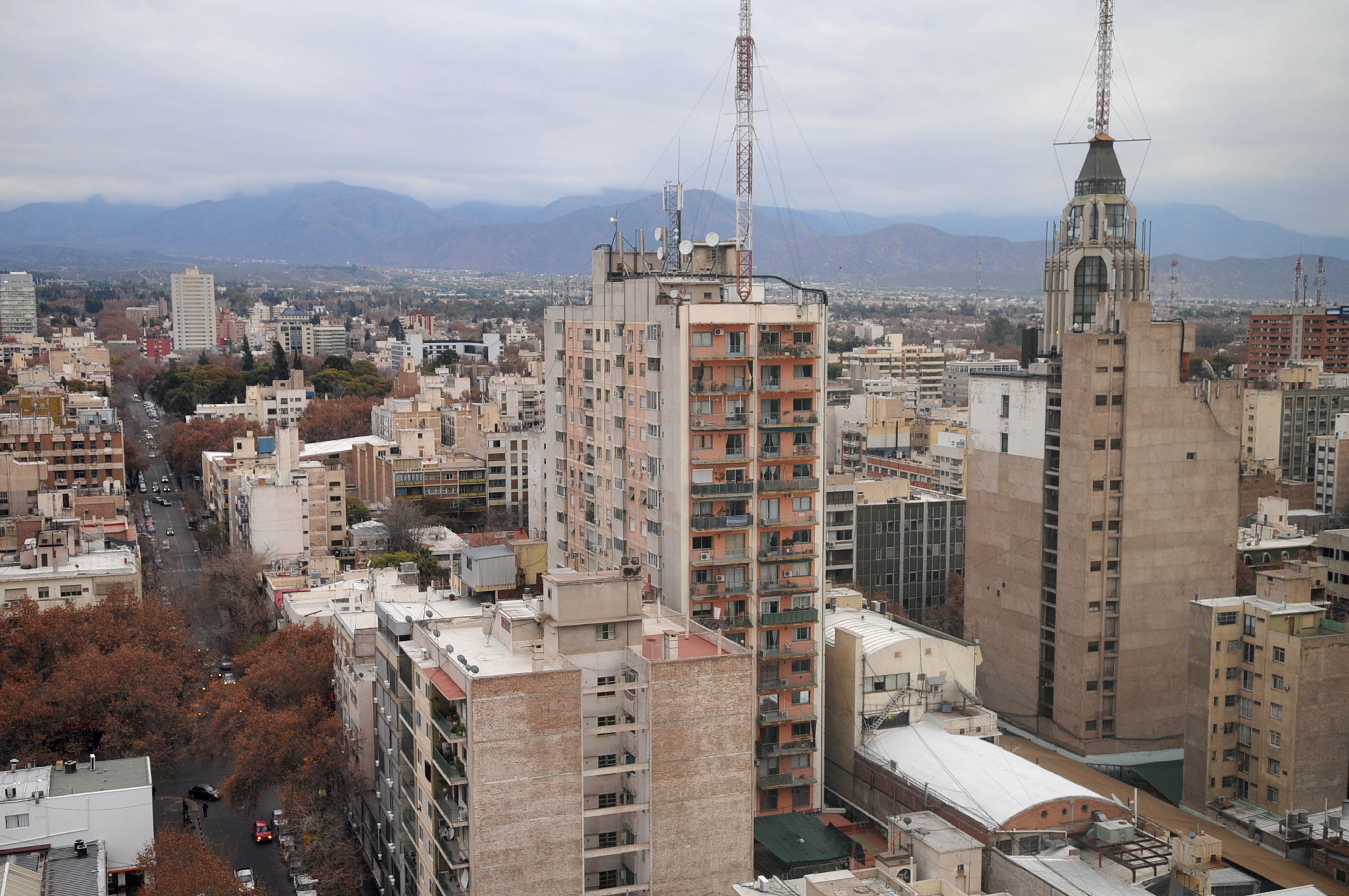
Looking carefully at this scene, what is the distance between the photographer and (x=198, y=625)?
57.0 metres

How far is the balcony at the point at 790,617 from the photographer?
3538 centimetres

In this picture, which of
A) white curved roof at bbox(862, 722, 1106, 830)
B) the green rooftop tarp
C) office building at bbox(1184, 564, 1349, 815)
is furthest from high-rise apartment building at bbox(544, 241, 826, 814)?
office building at bbox(1184, 564, 1349, 815)

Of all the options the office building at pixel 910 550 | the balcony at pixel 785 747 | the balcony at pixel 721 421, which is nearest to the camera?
the balcony at pixel 721 421

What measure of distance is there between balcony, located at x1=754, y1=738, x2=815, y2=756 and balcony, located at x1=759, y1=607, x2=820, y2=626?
3194mm

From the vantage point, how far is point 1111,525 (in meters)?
44.9

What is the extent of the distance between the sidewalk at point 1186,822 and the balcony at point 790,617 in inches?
431

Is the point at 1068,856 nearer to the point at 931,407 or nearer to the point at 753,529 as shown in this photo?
the point at 753,529

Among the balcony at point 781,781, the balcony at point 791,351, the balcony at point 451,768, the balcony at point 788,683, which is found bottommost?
the balcony at point 781,781

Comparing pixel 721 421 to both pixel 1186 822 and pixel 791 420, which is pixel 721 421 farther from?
pixel 1186 822

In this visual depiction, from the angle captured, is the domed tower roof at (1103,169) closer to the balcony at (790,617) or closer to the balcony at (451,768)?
the balcony at (790,617)

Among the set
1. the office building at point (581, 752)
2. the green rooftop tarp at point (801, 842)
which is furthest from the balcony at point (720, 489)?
the green rooftop tarp at point (801, 842)

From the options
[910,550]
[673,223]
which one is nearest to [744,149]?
[673,223]

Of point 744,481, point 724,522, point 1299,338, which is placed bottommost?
point 724,522

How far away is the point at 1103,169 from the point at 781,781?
3273cm
